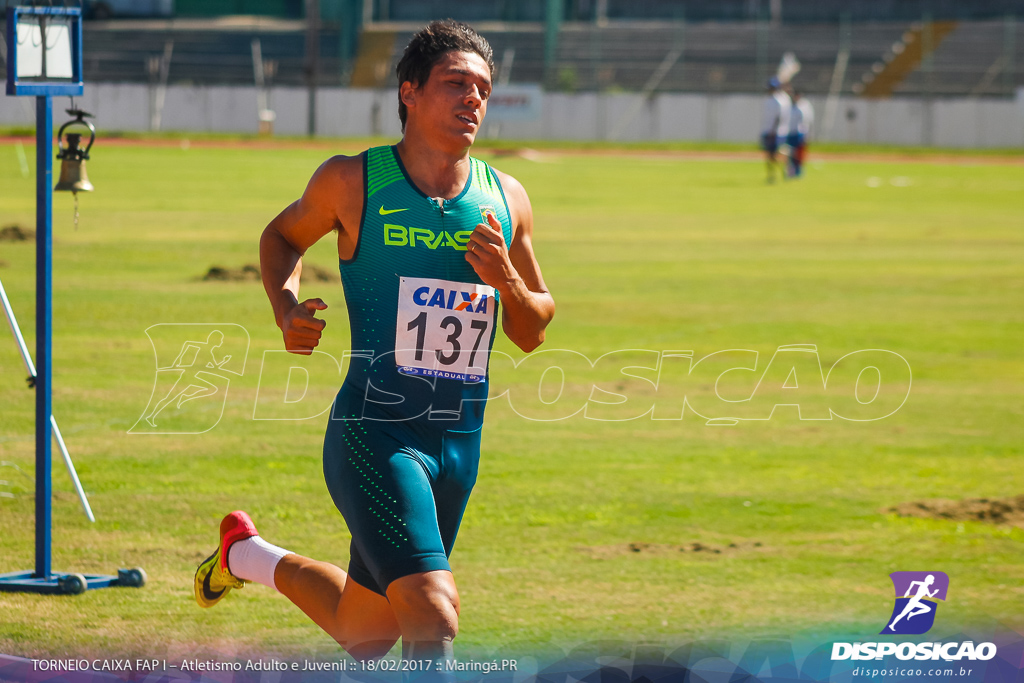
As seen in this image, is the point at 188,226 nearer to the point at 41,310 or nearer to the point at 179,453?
the point at 179,453

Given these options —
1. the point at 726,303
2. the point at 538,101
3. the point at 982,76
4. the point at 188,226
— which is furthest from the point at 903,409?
the point at 982,76

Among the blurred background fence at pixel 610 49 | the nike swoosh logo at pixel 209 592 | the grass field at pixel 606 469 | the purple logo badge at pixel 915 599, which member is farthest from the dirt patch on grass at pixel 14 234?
the blurred background fence at pixel 610 49

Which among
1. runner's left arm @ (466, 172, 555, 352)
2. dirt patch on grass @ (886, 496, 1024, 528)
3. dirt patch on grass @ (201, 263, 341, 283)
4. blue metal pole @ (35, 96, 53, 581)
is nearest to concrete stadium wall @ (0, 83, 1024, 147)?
dirt patch on grass @ (201, 263, 341, 283)

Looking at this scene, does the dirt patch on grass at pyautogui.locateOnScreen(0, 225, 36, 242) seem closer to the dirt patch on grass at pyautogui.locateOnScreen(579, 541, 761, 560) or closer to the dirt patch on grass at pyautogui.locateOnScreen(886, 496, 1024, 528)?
the dirt patch on grass at pyautogui.locateOnScreen(579, 541, 761, 560)

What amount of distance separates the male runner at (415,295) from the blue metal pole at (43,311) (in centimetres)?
155

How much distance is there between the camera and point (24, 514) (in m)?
7.16

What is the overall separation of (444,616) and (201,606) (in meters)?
1.86

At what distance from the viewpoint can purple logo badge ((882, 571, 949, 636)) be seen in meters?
5.66

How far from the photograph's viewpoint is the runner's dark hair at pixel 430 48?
175 inches

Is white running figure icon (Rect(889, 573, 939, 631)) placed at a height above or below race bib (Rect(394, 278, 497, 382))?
below

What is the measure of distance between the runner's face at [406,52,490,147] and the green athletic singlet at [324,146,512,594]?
0.59 feet

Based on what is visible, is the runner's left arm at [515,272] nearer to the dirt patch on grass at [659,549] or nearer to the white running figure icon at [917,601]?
the white running figure icon at [917,601]

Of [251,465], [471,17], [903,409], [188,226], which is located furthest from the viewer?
[471,17]

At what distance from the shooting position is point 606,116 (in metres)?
57.2
